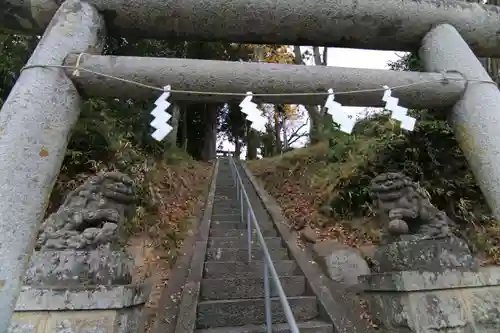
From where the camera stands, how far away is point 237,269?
Answer: 12.7ft

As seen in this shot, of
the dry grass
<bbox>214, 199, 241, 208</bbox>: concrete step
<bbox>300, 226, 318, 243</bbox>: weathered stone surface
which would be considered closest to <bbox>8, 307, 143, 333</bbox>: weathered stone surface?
<bbox>300, 226, 318, 243</bbox>: weathered stone surface

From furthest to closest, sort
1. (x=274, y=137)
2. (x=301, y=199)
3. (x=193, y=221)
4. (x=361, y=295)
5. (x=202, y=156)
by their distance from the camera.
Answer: (x=274, y=137) < (x=202, y=156) < (x=301, y=199) < (x=193, y=221) < (x=361, y=295)

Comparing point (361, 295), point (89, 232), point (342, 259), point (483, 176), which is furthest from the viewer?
point (342, 259)

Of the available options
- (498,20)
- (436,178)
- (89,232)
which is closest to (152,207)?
(89,232)

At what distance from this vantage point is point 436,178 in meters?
4.62

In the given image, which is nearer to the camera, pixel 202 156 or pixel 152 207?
pixel 152 207

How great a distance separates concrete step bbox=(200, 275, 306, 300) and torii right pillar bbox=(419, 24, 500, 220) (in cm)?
222

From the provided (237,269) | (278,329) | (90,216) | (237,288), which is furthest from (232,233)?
(90,216)

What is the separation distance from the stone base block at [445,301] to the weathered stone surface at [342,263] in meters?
1.06

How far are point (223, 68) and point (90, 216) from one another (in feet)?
5.01

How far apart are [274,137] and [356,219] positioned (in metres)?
12.5

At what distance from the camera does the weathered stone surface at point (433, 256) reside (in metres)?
2.59

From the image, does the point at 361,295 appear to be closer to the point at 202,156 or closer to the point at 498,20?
the point at 498,20

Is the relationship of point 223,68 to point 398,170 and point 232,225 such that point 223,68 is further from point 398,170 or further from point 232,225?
point 232,225
